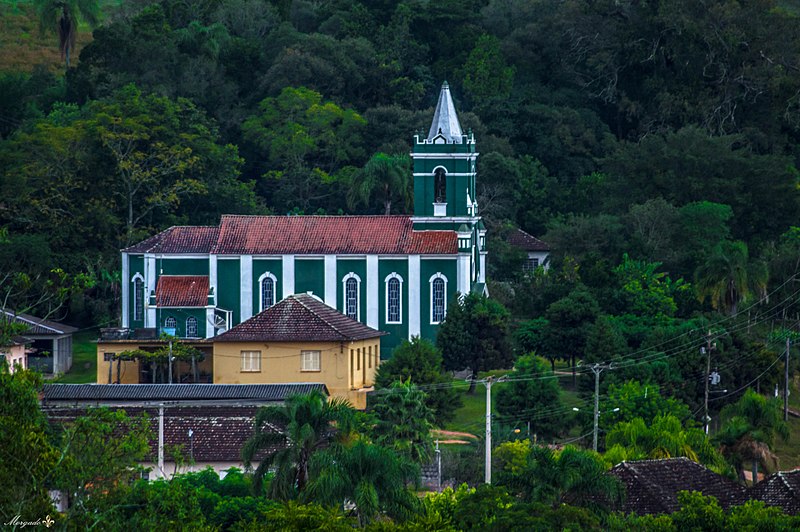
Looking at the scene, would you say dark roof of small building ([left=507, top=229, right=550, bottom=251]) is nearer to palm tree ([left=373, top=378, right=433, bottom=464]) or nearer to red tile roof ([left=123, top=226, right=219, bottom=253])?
red tile roof ([left=123, top=226, right=219, bottom=253])

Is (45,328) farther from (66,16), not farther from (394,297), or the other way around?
(66,16)

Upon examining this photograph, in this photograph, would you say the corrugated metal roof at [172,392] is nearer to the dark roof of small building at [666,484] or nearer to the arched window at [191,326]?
the arched window at [191,326]

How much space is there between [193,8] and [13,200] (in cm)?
3015

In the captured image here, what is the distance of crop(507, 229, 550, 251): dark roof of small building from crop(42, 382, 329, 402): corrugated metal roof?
27.2 metres

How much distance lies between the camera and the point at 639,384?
60406mm

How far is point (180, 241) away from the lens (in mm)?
74500

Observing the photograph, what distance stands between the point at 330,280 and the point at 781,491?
3202cm

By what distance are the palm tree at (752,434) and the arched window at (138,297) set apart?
2649cm

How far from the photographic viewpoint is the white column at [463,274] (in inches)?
2859

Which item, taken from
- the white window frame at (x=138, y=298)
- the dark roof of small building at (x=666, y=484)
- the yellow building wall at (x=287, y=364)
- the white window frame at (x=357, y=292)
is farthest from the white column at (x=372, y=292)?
the dark roof of small building at (x=666, y=484)

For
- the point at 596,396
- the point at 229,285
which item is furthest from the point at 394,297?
the point at 596,396

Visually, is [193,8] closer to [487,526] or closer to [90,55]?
[90,55]

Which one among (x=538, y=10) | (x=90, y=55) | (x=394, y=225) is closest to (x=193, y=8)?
(x=90, y=55)

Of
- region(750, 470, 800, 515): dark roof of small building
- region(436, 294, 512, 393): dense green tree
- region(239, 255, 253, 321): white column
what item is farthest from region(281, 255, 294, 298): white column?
region(750, 470, 800, 515): dark roof of small building
